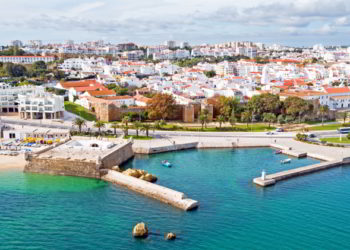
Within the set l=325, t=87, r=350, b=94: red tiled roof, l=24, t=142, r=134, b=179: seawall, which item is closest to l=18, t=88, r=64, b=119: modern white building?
l=24, t=142, r=134, b=179: seawall

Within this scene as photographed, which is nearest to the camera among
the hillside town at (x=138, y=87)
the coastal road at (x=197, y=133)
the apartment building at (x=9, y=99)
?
the coastal road at (x=197, y=133)

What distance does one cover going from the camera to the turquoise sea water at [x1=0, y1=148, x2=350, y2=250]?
2505 centimetres

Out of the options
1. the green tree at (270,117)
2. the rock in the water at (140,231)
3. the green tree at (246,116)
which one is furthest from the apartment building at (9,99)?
the rock in the water at (140,231)

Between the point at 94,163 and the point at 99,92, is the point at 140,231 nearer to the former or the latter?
the point at 94,163

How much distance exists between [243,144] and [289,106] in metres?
20.6

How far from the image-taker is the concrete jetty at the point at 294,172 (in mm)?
35537

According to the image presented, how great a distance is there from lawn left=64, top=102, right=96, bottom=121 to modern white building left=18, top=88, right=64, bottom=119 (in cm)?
422

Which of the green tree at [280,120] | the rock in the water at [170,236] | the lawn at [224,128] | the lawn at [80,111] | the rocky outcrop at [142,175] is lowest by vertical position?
the rock in the water at [170,236]

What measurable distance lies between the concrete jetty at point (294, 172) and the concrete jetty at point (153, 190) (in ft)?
26.9

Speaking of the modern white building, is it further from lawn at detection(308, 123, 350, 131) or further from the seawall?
lawn at detection(308, 123, 350, 131)

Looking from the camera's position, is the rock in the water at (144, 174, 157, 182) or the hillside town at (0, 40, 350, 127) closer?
the rock in the water at (144, 174, 157, 182)

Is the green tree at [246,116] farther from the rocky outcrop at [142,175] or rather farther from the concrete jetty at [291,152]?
the rocky outcrop at [142,175]

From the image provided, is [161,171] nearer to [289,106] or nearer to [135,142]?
[135,142]

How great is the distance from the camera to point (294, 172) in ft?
126
